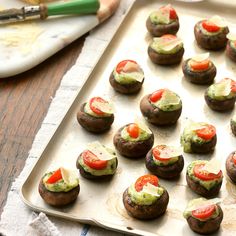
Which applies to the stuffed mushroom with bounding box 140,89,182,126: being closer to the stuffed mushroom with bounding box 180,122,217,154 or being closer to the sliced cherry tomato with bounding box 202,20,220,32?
the stuffed mushroom with bounding box 180,122,217,154

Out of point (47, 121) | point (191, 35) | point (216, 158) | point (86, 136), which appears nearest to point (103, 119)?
point (86, 136)

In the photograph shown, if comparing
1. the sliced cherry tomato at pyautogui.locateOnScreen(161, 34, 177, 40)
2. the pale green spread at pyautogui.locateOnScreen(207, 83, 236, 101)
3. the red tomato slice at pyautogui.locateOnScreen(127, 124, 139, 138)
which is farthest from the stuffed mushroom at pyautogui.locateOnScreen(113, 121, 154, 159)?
the sliced cherry tomato at pyautogui.locateOnScreen(161, 34, 177, 40)

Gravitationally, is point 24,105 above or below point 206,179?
below

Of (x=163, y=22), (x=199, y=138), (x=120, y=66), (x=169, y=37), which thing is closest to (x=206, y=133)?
(x=199, y=138)

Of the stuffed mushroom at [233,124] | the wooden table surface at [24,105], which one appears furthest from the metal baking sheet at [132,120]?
the wooden table surface at [24,105]

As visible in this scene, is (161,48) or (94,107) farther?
(161,48)

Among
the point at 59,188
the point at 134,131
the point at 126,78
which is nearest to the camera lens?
the point at 59,188

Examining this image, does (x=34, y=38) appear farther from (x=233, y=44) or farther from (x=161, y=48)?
(x=233, y=44)
